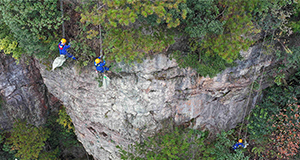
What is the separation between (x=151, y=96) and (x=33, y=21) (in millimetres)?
2969

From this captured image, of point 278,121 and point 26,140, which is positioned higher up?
point 278,121

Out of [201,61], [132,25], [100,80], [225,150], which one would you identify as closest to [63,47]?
[100,80]

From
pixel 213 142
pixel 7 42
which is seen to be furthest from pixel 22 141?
pixel 213 142

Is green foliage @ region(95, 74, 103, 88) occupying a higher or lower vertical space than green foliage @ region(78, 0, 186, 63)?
lower

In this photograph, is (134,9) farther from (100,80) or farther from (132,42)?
(100,80)

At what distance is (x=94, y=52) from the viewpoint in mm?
4289

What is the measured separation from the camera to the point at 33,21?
3807 mm

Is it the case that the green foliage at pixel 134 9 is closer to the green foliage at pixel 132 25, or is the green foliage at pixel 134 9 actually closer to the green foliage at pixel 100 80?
the green foliage at pixel 132 25

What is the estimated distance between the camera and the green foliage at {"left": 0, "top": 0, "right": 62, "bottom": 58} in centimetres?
359

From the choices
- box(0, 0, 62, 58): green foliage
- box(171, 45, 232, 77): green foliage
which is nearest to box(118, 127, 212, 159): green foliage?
box(171, 45, 232, 77): green foliage

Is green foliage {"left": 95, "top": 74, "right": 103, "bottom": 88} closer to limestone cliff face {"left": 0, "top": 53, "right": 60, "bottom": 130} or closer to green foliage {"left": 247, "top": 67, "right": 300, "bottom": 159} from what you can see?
→ limestone cliff face {"left": 0, "top": 53, "right": 60, "bottom": 130}

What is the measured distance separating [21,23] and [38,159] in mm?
6509

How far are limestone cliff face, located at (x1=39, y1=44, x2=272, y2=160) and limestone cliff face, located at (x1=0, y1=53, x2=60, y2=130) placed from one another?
2.04 meters

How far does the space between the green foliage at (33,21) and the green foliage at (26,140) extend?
455 cm
